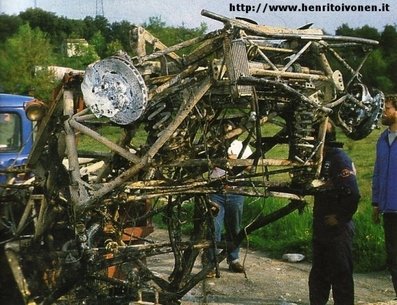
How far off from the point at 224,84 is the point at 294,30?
86cm

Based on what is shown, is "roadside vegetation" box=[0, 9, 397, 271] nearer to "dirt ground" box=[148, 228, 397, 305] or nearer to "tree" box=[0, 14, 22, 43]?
"tree" box=[0, 14, 22, 43]

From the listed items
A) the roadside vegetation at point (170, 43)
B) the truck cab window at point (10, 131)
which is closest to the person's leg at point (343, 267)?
the roadside vegetation at point (170, 43)

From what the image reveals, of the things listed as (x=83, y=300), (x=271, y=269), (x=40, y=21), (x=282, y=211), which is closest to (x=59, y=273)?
(x=83, y=300)

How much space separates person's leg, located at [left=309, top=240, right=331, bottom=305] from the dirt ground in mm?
536

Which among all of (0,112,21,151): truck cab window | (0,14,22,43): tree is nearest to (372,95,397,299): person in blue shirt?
→ (0,14,22,43): tree

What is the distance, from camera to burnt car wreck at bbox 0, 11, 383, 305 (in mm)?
4066

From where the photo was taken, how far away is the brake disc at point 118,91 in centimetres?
390

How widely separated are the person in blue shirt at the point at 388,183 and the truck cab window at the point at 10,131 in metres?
4.19

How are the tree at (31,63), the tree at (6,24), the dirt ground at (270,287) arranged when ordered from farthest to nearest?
the tree at (31,63) < the dirt ground at (270,287) < the tree at (6,24)

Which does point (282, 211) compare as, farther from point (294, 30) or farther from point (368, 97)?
point (294, 30)

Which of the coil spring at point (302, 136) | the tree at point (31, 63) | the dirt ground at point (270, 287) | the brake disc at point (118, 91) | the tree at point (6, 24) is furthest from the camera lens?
the tree at point (31, 63)

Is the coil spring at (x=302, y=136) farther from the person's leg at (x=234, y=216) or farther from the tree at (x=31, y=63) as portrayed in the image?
the tree at (x=31, y=63)

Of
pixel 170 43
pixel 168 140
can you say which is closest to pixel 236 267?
pixel 168 140

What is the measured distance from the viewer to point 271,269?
26.5ft
